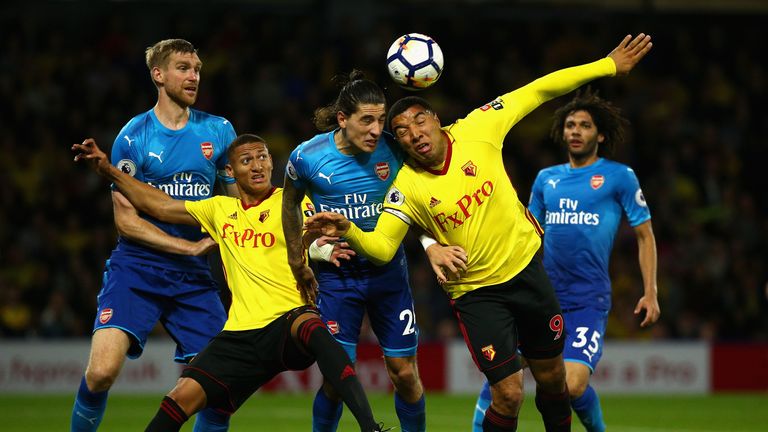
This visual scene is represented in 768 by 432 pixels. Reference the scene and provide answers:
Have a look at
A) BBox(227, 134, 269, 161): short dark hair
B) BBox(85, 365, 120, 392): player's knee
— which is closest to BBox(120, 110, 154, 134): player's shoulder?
BBox(227, 134, 269, 161): short dark hair

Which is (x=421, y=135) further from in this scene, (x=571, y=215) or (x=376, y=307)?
(x=571, y=215)

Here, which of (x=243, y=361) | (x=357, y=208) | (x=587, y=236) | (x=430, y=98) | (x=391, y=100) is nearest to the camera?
(x=243, y=361)

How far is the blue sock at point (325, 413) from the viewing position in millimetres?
7613

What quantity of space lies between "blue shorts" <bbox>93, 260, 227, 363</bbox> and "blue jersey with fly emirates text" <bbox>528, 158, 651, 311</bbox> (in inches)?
101

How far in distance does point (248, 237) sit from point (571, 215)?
106 inches

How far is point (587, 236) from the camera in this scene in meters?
8.42

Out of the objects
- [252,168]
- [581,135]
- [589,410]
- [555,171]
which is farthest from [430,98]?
[252,168]

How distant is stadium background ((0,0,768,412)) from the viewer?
16.2 meters

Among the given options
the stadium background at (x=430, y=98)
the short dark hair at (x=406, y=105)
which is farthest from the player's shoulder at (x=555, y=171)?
the stadium background at (x=430, y=98)

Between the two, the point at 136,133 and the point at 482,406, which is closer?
the point at 136,133

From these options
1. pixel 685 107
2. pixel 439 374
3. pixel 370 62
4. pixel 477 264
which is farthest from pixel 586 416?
pixel 685 107

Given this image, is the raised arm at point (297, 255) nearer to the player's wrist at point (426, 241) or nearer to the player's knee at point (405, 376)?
the player's wrist at point (426, 241)

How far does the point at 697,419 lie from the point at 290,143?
7.86 metres

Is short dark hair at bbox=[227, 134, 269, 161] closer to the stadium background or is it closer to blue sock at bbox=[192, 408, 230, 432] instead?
blue sock at bbox=[192, 408, 230, 432]
